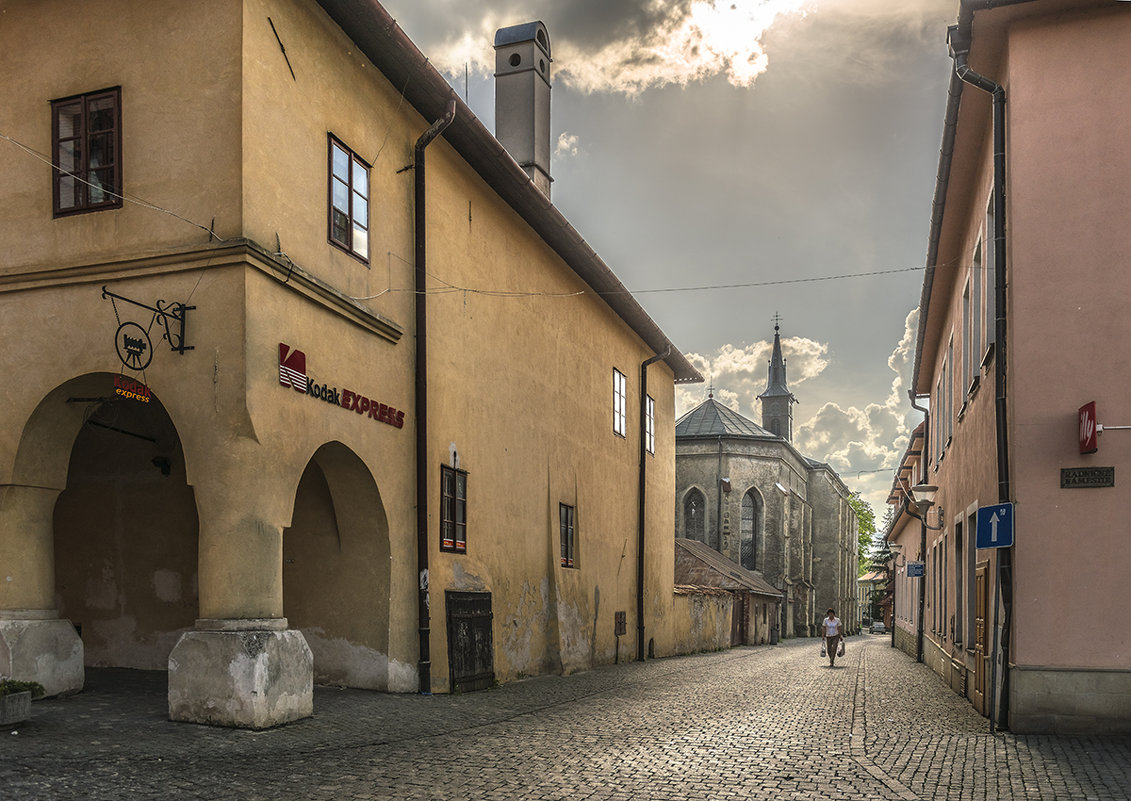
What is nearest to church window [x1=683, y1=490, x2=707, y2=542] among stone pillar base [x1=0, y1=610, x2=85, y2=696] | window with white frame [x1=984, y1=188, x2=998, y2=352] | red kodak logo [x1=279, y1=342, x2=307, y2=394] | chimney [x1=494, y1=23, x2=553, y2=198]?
chimney [x1=494, y1=23, x2=553, y2=198]

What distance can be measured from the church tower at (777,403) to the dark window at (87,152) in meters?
76.1

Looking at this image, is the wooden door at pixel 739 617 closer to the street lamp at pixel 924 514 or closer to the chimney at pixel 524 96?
the street lamp at pixel 924 514

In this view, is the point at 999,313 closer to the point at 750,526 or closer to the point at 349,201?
the point at 349,201

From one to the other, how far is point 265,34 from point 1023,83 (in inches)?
317

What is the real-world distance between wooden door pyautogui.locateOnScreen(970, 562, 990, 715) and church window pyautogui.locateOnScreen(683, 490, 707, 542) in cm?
4397

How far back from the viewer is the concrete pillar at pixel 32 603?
35.2ft

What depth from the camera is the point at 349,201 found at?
12.9 m

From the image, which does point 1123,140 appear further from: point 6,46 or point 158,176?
point 6,46

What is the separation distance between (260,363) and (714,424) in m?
51.6

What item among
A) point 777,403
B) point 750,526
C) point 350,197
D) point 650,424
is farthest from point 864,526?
point 350,197

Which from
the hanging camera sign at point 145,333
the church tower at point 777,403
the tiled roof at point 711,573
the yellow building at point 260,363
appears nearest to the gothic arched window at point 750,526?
the tiled roof at point 711,573

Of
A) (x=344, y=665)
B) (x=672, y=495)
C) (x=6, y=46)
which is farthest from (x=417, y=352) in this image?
(x=672, y=495)

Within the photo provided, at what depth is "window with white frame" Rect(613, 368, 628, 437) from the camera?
81.3 feet

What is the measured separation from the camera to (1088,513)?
11.1 m
